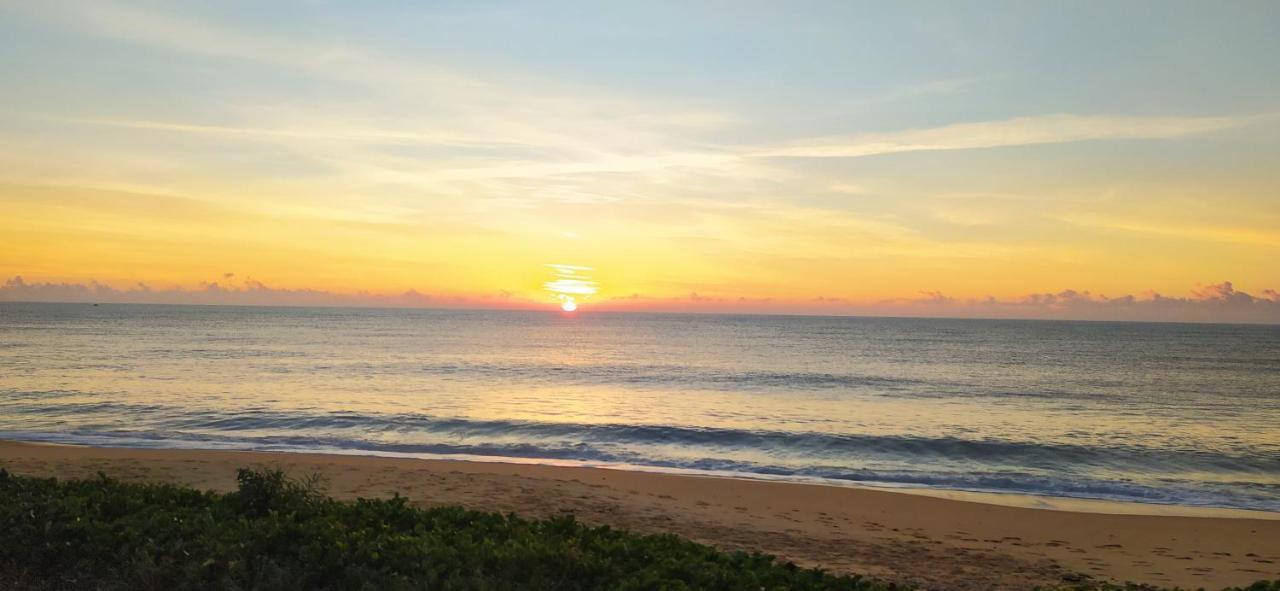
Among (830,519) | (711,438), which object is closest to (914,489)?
(830,519)

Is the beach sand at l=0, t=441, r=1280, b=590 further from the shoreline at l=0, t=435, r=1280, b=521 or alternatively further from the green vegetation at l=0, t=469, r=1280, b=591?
the green vegetation at l=0, t=469, r=1280, b=591

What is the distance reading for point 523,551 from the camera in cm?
633

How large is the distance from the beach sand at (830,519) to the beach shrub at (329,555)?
405 cm

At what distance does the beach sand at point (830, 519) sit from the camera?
10.5 meters

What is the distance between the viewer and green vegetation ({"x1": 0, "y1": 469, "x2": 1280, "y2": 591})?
238 inches

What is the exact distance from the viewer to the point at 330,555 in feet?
20.5

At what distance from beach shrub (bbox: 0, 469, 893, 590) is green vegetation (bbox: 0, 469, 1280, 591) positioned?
0.04 ft

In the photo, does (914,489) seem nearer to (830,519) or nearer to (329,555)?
(830,519)

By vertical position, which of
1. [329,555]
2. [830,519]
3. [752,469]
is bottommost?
[752,469]

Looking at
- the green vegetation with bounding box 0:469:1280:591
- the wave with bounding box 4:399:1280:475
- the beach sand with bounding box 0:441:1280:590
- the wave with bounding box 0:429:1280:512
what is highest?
the green vegetation with bounding box 0:469:1280:591

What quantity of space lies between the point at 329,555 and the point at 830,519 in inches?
359

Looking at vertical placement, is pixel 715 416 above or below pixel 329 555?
below

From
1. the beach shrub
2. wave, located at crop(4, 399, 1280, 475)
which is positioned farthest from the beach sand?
wave, located at crop(4, 399, 1280, 475)

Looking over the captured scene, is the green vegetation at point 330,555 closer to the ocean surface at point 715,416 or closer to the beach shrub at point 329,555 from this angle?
the beach shrub at point 329,555
